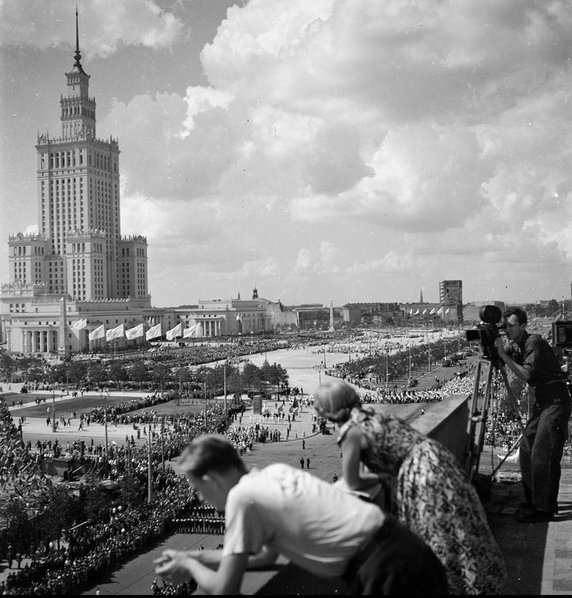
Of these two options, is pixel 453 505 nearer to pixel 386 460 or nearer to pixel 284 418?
pixel 386 460

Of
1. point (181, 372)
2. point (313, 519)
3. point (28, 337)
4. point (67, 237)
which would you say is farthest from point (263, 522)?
point (67, 237)

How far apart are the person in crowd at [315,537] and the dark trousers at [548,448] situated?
450 cm

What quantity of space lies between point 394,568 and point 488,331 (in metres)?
4.20

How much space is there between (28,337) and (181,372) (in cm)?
6124

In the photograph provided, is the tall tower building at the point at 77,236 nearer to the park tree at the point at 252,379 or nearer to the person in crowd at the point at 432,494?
the park tree at the point at 252,379

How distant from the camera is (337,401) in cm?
413

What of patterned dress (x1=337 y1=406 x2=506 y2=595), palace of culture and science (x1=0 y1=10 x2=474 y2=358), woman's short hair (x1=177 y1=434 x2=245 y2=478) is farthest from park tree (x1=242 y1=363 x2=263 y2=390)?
palace of culture and science (x1=0 y1=10 x2=474 y2=358)

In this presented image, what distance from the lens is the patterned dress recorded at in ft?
12.5

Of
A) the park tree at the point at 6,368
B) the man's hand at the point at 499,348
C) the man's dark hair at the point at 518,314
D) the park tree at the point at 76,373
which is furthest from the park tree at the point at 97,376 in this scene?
the man's hand at the point at 499,348

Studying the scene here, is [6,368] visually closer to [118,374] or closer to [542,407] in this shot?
[118,374]

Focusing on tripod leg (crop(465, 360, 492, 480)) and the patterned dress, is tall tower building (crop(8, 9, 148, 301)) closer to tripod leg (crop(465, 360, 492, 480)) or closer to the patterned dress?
tripod leg (crop(465, 360, 492, 480))

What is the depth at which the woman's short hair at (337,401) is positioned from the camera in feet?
13.5

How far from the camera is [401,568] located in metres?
3.28

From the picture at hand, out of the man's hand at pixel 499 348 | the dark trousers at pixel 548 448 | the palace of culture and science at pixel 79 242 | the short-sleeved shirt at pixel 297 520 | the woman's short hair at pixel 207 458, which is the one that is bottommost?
the dark trousers at pixel 548 448
